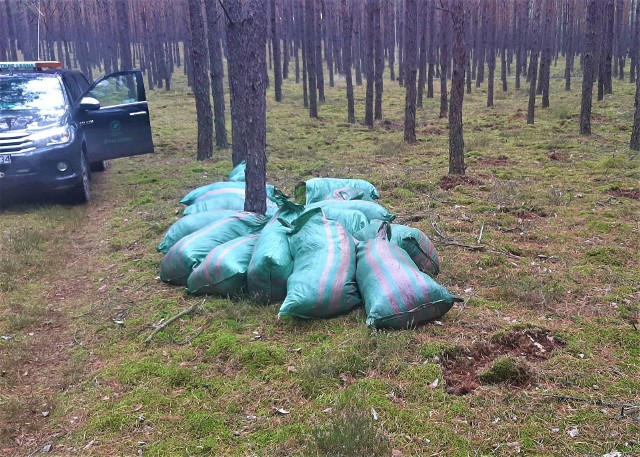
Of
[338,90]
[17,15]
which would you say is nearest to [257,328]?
[338,90]

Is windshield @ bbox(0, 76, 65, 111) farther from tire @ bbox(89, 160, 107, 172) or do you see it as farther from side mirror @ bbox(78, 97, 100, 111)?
tire @ bbox(89, 160, 107, 172)

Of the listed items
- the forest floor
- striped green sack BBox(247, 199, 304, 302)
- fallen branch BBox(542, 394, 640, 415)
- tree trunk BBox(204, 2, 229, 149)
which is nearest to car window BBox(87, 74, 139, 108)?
the forest floor

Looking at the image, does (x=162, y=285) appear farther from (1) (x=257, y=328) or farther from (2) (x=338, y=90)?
(2) (x=338, y=90)

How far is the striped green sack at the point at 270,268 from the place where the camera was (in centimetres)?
436

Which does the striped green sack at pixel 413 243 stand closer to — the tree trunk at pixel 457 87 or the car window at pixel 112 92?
the tree trunk at pixel 457 87

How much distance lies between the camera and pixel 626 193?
7645 millimetres

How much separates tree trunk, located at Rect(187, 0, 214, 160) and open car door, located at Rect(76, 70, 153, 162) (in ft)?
5.94

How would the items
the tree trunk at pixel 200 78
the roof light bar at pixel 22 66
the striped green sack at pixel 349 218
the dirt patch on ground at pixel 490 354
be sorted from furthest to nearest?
the tree trunk at pixel 200 78 < the roof light bar at pixel 22 66 < the striped green sack at pixel 349 218 < the dirt patch on ground at pixel 490 354

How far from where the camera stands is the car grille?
23.9ft

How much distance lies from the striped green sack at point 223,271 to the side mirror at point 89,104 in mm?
4829

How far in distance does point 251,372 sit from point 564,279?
3034mm

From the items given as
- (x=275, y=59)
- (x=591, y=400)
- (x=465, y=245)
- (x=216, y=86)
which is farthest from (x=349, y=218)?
(x=275, y=59)

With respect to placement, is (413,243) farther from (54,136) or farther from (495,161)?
(495,161)

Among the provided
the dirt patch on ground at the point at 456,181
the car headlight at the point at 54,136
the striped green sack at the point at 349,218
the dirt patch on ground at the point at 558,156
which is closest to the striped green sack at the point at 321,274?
the striped green sack at the point at 349,218
